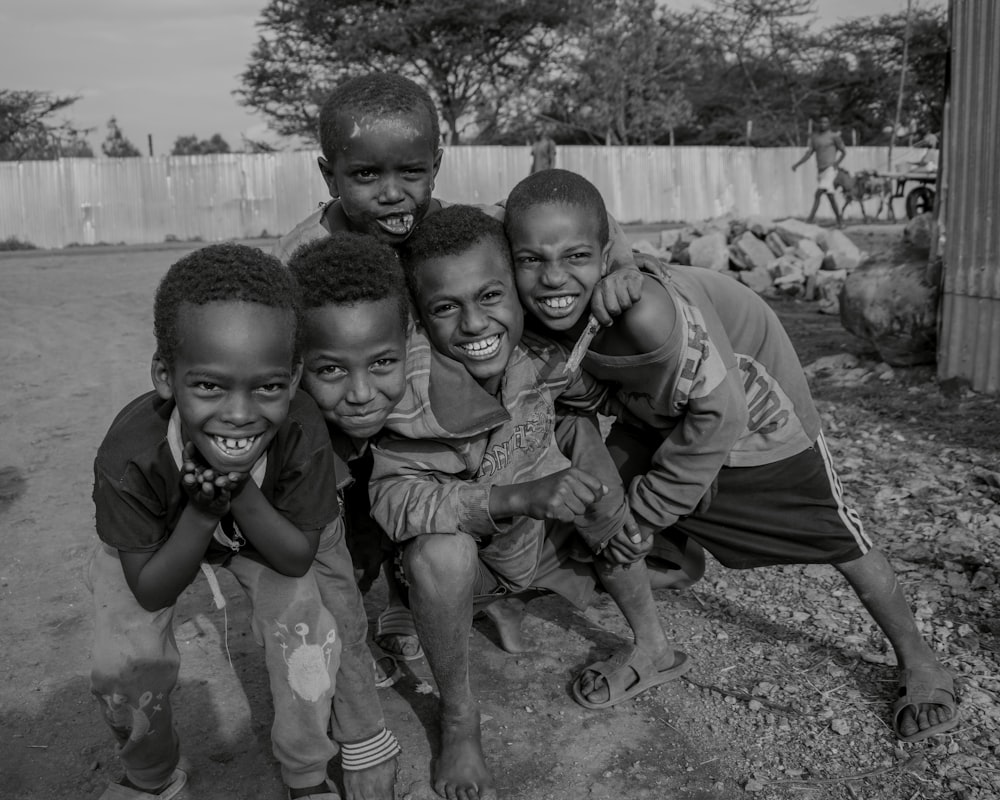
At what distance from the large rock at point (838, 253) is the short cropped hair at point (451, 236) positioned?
323 inches

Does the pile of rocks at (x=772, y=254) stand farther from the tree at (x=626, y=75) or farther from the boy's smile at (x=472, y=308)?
the tree at (x=626, y=75)

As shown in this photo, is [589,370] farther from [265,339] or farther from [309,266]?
[265,339]

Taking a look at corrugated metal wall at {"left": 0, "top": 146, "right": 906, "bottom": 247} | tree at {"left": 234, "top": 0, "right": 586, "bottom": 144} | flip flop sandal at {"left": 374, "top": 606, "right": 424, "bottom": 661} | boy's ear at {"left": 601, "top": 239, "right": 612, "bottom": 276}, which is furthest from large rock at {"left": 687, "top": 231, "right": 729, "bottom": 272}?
tree at {"left": 234, "top": 0, "right": 586, "bottom": 144}

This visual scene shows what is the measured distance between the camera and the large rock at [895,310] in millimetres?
5570

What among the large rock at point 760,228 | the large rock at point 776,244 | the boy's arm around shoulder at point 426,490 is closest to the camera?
the boy's arm around shoulder at point 426,490

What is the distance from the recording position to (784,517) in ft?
8.52

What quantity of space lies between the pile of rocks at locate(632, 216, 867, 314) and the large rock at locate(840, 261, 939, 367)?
118 inches

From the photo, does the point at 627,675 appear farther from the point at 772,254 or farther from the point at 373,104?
the point at 772,254

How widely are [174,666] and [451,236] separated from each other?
4.12 ft

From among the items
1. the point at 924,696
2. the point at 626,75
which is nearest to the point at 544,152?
the point at 626,75

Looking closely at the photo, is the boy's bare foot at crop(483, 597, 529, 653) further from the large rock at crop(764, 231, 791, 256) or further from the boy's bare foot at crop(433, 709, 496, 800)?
the large rock at crop(764, 231, 791, 256)

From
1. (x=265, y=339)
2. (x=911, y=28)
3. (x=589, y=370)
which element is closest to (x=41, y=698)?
(x=265, y=339)

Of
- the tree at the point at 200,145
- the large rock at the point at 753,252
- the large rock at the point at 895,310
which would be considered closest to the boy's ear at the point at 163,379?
the large rock at the point at 895,310

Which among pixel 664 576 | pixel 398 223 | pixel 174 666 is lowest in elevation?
pixel 664 576
